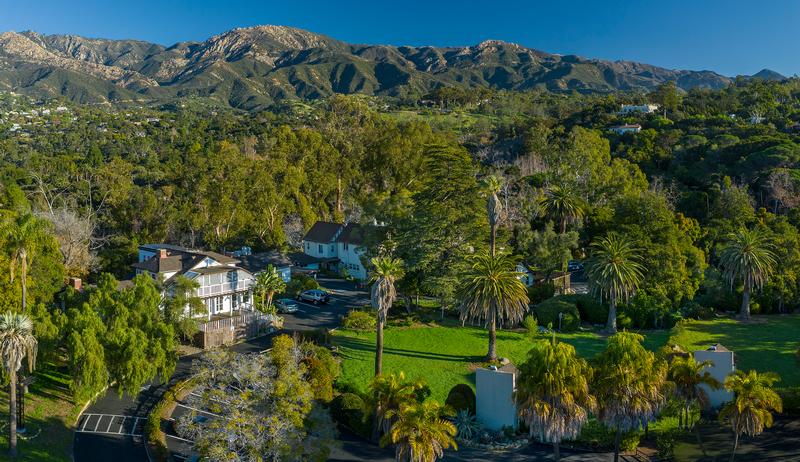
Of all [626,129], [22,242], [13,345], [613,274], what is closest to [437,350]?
[613,274]

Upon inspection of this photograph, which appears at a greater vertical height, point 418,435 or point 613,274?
point 613,274

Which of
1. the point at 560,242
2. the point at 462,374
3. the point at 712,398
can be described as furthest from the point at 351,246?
the point at 712,398

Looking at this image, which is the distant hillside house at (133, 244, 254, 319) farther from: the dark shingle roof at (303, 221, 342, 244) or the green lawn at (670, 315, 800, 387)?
the green lawn at (670, 315, 800, 387)

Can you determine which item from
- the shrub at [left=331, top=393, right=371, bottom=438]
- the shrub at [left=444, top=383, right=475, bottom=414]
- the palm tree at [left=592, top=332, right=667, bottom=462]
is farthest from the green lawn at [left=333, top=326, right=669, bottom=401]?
the palm tree at [left=592, top=332, right=667, bottom=462]

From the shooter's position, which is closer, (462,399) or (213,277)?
(462,399)

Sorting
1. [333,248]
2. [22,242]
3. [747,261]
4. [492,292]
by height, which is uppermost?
[747,261]

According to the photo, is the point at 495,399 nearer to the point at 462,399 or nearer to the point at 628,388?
the point at 462,399

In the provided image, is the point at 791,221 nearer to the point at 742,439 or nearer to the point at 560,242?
the point at 560,242
